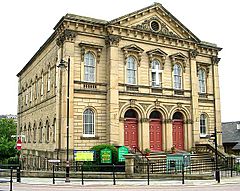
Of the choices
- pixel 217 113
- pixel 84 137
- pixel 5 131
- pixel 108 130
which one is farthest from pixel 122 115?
pixel 5 131

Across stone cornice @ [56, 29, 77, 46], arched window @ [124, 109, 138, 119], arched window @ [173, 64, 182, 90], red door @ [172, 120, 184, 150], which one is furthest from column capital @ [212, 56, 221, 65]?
stone cornice @ [56, 29, 77, 46]

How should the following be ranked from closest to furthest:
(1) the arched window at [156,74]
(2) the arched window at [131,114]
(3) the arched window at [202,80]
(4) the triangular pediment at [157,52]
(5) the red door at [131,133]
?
(5) the red door at [131,133], (2) the arched window at [131,114], (4) the triangular pediment at [157,52], (1) the arched window at [156,74], (3) the arched window at [202,80]

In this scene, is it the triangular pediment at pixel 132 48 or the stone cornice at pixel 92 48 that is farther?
the triangular pediment at pixel 132 48

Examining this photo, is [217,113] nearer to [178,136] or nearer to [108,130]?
[178,136]

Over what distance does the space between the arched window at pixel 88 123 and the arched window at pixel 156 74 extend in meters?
6.72

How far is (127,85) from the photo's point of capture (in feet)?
96.8

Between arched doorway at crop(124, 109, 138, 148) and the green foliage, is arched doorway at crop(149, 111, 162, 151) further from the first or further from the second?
the green foliage

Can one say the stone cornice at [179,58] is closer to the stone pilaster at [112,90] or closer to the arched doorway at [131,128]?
the stone pilaster at [112,90]

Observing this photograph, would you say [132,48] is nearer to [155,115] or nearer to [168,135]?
[155,115]

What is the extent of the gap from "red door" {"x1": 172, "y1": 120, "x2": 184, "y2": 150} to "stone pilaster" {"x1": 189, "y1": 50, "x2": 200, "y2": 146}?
3.61ft

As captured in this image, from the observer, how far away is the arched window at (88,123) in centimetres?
2760

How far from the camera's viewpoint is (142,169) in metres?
23.7

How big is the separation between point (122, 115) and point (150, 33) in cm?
791

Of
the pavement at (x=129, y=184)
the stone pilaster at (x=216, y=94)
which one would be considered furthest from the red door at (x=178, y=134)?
the pavement at (x=129, y=184)
